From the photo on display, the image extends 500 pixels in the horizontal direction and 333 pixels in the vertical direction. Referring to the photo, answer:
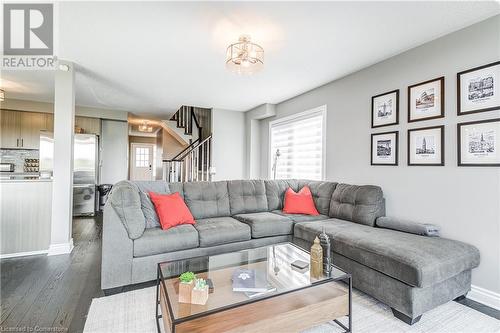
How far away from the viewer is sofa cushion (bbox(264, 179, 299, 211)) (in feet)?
12.2

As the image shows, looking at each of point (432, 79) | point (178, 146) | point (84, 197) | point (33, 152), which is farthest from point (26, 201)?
point (178, 146)

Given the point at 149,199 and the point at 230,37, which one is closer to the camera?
the point at 230,37

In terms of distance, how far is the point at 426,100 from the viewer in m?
2.64

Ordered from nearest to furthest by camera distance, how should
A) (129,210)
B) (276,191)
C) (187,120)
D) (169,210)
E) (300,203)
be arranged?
(129,210) < (169,210) < (300,203) < (276,191) < (187,120)

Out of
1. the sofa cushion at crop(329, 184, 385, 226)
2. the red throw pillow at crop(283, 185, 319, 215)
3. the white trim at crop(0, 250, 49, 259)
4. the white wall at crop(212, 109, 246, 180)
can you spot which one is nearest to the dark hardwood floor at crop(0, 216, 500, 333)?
the white trim at crop(0, 250, 49, 259)

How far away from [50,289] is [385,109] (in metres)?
4.10

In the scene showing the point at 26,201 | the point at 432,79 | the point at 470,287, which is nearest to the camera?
the point at 470,287

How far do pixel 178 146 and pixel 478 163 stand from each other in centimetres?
875

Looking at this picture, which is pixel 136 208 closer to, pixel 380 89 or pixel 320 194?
pixel 320 194

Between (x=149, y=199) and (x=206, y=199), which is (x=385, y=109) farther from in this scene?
(x=149, y=199)

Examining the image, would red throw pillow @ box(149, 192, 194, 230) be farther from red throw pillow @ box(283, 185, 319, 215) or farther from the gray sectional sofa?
red throw pillow @ box(283, 185, 319, 215)

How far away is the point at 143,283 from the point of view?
2428 millimetres

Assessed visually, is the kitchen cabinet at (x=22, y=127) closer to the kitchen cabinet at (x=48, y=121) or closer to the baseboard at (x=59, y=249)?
the kitchen cabinet at (x=48, y=121)

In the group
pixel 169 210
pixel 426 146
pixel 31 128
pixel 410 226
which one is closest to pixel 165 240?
pixel 169 210
